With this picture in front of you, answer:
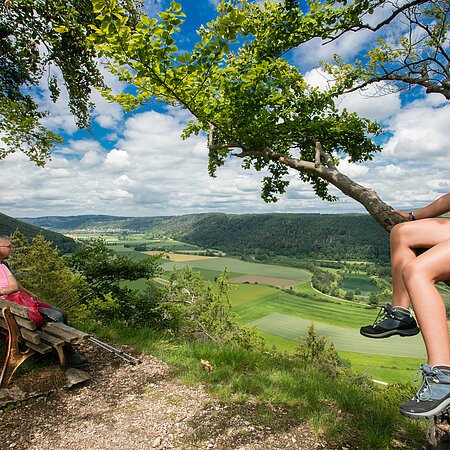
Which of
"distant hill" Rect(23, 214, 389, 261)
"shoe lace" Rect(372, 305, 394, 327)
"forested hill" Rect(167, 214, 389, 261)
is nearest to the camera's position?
"shoe lace" Rect(372, 305, 394, 327)

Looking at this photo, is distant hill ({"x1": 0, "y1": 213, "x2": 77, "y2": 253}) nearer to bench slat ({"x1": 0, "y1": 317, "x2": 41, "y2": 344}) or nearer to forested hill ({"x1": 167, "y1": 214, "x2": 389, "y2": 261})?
bench slat ({"x1": 0, "y1": 317, "x2": 41, "y2": 344})

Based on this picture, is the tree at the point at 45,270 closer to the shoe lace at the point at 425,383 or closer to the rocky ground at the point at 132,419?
the rocky ground at the point at 132,419

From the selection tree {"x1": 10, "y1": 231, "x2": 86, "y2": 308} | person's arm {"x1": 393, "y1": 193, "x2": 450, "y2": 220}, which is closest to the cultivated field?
tree {"x1": 10, "y1": 231, "x2": 86, "y2": 308}

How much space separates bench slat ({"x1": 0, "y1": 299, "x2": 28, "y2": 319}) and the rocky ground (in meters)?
1.03

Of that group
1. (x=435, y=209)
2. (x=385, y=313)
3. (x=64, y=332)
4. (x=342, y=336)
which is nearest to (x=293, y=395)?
(x=385, y=313)

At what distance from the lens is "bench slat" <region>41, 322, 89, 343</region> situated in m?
4.10

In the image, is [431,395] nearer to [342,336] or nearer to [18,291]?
[18,291]

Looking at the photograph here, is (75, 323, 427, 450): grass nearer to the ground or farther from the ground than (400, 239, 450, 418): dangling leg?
nearer to the ground

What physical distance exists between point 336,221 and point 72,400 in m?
191

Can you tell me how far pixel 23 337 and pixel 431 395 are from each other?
4850mm

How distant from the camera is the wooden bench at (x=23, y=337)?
3.95m

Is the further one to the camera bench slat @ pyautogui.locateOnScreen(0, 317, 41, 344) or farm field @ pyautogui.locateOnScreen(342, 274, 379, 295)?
farm field @ pyautogui.locateOnScreen(342, 274, 379, 295)

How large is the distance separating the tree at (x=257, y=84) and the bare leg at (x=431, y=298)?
1.83 metres

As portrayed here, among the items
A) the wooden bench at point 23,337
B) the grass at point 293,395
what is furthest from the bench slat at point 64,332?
the grass at point 293,395
